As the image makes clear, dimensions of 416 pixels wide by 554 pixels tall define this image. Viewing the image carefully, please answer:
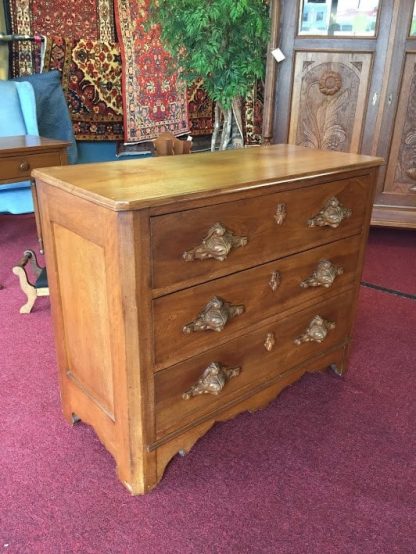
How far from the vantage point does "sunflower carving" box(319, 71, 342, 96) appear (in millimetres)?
3086

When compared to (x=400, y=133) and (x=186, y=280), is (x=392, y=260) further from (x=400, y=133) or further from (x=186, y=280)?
(x=186, y=280)

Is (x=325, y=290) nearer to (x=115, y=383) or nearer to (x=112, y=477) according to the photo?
(x=115, y=383)

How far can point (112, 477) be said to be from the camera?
139cm

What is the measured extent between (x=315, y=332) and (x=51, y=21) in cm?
357

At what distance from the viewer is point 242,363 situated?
144cm

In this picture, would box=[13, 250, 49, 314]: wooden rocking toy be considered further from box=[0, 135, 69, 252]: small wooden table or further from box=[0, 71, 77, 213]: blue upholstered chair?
box=[0, 71, 77, 213]: blue upholstered chair

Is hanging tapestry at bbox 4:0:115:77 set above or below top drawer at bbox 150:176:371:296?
above

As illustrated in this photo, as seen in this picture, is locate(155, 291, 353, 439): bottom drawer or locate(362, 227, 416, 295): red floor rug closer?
locate(155, 291, 353, 439): bottom drawer

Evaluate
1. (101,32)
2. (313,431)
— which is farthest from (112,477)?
(101,32)

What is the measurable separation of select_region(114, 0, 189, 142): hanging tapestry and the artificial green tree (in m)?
0.76

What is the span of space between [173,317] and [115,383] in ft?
0.79

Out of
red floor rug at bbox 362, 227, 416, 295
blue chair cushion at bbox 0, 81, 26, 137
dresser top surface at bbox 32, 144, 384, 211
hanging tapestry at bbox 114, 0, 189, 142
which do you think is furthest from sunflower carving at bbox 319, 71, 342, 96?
blue chair cushion at bbox 0, 81, 26, 137

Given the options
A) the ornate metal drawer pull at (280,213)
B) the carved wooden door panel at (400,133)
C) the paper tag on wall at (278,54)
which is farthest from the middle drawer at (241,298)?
the paper tag on wall at (278,54)

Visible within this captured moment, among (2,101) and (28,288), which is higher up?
(2,101)
